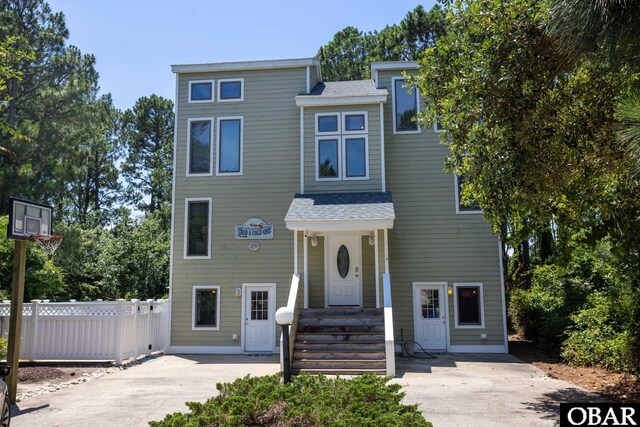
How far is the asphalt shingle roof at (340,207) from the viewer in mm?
12336

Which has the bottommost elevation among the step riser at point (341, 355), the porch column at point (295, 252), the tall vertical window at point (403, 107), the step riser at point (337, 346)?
the step riser at point (341, 355)

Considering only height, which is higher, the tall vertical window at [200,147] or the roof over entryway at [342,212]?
the tall vertical window at [200,147]

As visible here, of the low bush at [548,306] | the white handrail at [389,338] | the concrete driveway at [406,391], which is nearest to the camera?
the concrete driveway at [406,391]

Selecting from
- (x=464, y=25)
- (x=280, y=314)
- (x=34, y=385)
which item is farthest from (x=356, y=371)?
(x=464, y=25)

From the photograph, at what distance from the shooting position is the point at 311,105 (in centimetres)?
1408

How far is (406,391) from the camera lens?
8273 mm

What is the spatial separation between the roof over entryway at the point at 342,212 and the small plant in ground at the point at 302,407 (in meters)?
7.07

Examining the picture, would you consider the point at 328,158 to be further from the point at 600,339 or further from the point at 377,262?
the point at 600,339

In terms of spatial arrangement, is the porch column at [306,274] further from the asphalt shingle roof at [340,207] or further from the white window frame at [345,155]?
the white window frame at [345,155]

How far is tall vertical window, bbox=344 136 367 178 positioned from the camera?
45.7ft

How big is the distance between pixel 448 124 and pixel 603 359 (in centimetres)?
554

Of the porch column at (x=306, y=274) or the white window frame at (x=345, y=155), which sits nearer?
the porch column at (x=306, y=274)

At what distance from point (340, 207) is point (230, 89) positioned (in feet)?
16.6

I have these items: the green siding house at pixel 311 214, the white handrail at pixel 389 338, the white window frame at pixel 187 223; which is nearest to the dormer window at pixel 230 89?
the green siding house at pixel 311 214
